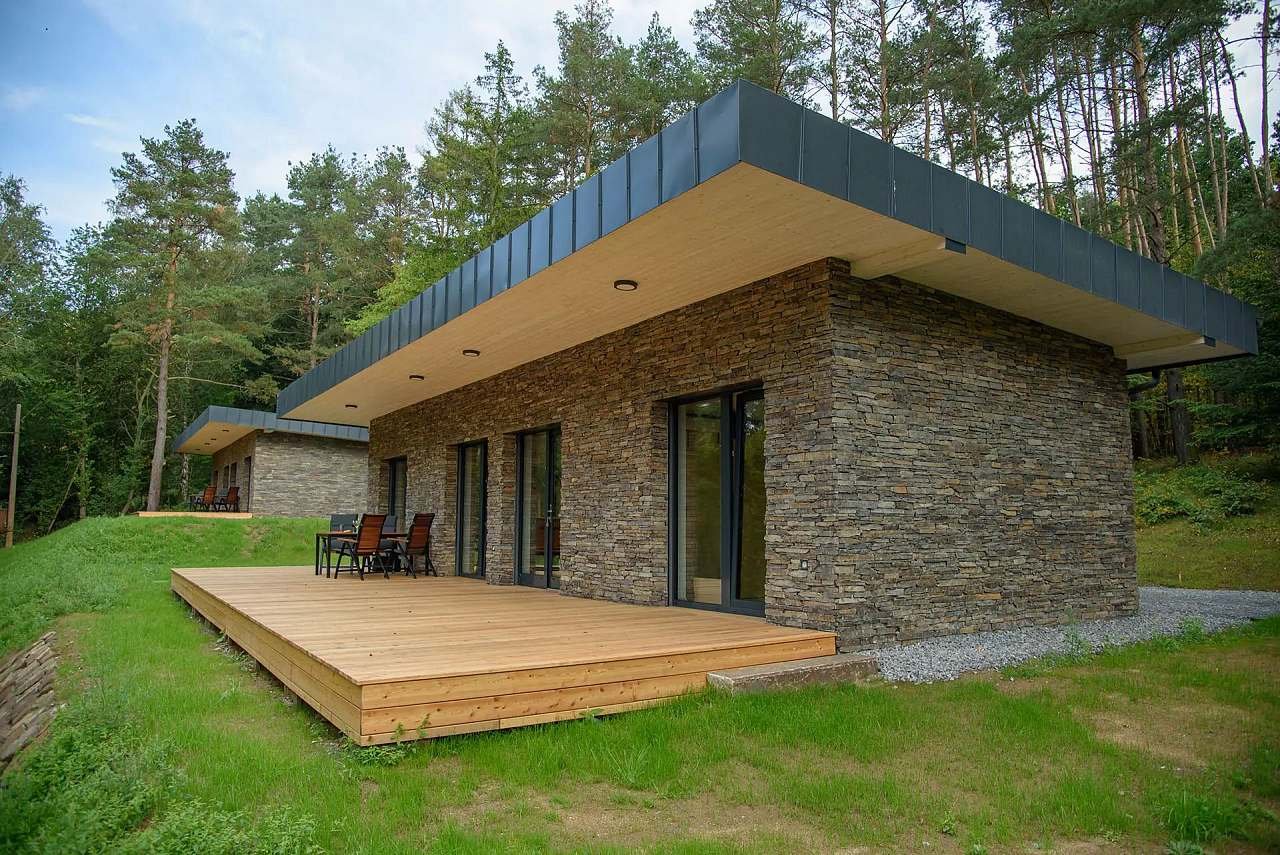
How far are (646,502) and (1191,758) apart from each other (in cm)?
476

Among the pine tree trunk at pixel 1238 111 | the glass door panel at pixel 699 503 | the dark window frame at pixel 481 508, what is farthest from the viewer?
the pine tree trunk at pixel 1238 111

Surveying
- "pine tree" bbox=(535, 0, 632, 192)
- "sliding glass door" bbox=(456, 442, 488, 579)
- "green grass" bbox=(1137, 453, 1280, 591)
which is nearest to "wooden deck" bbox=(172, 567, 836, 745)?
"sliding glass door" bbox=(456, 442, 488, 579)

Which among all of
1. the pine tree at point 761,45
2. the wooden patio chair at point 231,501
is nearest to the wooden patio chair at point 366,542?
the pine tree at point 761,45

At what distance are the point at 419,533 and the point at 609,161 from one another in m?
12.4

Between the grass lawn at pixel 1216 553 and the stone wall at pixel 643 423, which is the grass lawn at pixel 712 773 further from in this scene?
the grass lawn at pixel 1216 553

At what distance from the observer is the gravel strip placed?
17.2ft

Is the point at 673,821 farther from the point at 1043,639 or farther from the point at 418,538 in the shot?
the point at 418,538

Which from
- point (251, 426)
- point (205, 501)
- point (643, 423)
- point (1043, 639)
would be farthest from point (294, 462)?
point (1043, 639)

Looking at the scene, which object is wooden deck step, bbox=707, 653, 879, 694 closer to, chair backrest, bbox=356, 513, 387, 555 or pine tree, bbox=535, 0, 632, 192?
chair backrest, bbox=356, 513, 387, 555

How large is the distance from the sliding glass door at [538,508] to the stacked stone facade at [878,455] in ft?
2.34

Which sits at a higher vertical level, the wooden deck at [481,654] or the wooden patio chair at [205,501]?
the wooden patio chair at [205,501]

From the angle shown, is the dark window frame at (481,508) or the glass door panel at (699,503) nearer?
the glass door panel at (699,503)

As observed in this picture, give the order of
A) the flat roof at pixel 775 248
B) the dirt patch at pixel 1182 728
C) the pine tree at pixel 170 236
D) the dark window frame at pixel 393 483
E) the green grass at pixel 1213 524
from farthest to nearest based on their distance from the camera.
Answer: the pine tree at pixel 170 236 → the dark window frame at pixel 393 483 → the green grass at pixel 1213 524 → the flat roof at pixel 775 248 → the dirt patch at pixel 1182 728

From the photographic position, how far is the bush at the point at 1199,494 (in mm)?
14148
